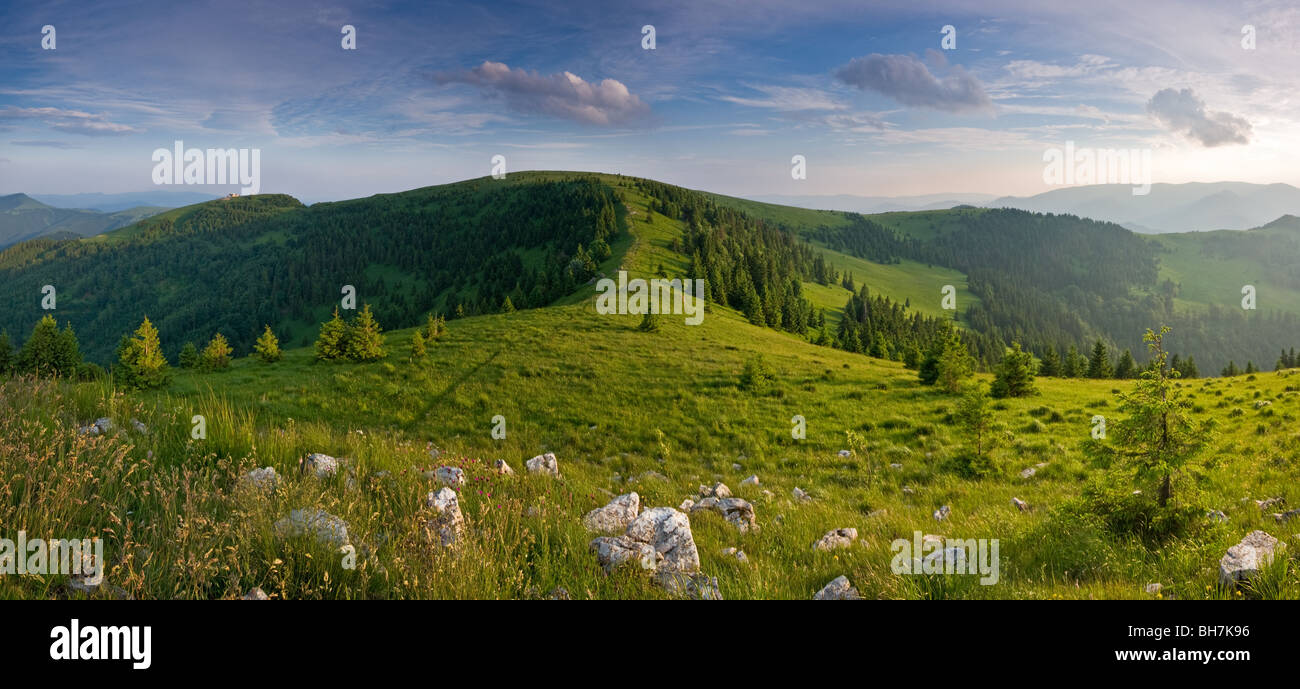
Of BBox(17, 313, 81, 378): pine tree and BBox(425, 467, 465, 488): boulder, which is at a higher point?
BBox(17, 313, 81, 378): pine tree

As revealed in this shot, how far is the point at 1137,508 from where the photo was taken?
6.60 meters

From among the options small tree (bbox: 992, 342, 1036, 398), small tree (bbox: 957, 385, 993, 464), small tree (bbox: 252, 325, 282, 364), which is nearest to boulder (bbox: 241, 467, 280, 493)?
small tree (bbox: 957, 385, 993, 464)

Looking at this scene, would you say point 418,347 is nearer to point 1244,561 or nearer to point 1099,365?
point 1244,561

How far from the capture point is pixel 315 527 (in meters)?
4.77

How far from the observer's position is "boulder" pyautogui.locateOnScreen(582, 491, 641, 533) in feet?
20.4

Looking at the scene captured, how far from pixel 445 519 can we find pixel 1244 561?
738 centimetres

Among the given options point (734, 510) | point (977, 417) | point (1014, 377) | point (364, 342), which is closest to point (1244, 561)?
point (734, 510)

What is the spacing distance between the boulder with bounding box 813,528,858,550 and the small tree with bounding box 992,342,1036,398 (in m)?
28.9

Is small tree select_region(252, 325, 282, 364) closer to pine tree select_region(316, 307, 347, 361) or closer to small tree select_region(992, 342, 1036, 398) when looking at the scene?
pine tree select_region(316, 307, 347, 361)

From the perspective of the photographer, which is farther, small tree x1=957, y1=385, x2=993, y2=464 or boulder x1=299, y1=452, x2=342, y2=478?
small tree x1=957, y1=385, x2=993, y2=464

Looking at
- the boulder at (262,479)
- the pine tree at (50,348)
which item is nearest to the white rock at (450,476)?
the boulder at (262,479)
